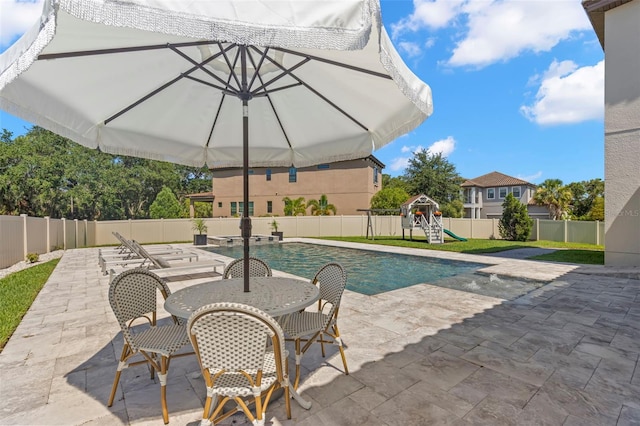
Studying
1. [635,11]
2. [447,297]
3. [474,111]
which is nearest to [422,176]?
[474,111]

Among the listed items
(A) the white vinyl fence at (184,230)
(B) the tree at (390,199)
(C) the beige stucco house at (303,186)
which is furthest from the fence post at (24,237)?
(B) the tree at (390,199)

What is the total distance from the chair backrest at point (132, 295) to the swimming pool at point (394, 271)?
4210mm

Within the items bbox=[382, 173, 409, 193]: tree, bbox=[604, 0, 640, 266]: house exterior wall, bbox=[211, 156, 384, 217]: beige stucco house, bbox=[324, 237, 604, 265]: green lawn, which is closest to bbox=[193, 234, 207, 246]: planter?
bbox=[211, 156, 384, 217]: beige stucco house

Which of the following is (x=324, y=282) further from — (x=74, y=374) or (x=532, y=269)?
(x=532, y=269)

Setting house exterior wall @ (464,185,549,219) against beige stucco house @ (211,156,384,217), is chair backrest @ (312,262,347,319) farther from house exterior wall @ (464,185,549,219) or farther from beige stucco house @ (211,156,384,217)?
house exterior wall @ (464,185,549,219)

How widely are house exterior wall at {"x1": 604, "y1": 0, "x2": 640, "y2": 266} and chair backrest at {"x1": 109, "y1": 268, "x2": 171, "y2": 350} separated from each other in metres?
10.8

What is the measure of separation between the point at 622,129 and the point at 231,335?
11.0 m

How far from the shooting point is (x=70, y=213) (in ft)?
82.9

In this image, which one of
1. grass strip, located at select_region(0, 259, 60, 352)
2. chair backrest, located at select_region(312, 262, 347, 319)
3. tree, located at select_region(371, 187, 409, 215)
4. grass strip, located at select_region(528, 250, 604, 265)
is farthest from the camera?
tree, located at select_region(371, 187, 409, 215)

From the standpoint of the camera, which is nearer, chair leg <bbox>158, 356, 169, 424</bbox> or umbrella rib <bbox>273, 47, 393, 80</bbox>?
chair leg <bbox>158, 356, 169, 424</bbox>

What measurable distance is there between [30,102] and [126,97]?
792mm

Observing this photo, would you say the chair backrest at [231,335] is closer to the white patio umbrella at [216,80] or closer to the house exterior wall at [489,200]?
the white patio umbrella at [216,80]

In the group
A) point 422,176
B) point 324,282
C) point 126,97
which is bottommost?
point 324,282

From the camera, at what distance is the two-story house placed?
35.4 meters
